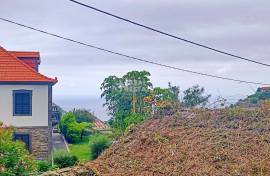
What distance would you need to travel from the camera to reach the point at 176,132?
12.2 metres

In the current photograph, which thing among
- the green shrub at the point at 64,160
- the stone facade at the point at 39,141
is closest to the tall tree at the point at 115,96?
the stone facade at the point at 39,141

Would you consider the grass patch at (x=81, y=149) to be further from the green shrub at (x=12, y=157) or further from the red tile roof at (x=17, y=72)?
the green shrub at (x=12, y=157)

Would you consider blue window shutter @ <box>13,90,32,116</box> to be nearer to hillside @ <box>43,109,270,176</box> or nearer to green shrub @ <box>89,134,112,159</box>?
green shrub @ <box>89,134,112,159</box>

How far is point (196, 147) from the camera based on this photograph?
10.9m

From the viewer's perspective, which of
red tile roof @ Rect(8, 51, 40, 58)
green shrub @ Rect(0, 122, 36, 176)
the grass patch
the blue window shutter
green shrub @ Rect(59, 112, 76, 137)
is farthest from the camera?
green shrub @ Rect(59, 112, 76, 137)

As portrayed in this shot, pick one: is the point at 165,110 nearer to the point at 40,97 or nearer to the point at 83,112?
the point at 40,97

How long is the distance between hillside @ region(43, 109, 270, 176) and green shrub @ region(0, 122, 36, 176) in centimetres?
181

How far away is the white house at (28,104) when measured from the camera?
27828mm

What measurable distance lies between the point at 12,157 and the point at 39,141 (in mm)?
16379

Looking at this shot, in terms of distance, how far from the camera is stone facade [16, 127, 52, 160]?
28219 mm

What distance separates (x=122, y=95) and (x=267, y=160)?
75.6 ft

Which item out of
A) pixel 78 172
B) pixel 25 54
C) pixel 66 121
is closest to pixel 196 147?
pixel 78 172

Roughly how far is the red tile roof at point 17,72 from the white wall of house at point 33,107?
48 cm

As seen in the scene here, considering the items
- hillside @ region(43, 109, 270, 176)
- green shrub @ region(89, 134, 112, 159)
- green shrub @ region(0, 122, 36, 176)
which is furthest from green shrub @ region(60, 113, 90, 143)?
green shrub @ region(0, 122, 36, 176)
